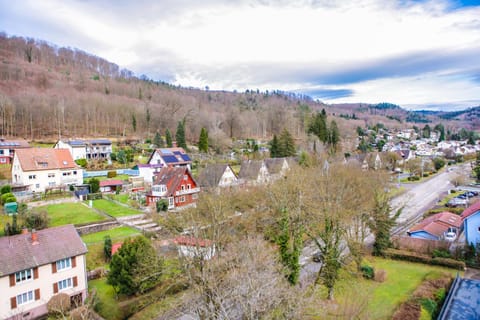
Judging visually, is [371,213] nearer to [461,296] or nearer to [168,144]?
[461,296]

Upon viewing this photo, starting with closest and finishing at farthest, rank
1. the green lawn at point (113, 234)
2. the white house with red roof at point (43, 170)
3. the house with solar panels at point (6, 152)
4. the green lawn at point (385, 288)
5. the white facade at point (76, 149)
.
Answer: the green lawn at point (385, 288) → the green lawn at point (113, 234) → the white house with red roof at point (43, 170) → the house with solar panels at point (6, 152) → the white facade at point (76, 149)

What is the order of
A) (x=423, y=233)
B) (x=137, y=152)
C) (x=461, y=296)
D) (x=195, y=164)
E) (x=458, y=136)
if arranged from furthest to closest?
(x=458, y=136), (x=137, y=152), (x=195, y=164), (x=423, y=233), (x=461, y=296)

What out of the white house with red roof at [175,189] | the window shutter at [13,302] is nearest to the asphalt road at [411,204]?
the window shutter at [13,302]

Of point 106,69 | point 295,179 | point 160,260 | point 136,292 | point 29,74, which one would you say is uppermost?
point 106,69

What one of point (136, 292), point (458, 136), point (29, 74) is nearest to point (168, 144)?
point (136, 292)

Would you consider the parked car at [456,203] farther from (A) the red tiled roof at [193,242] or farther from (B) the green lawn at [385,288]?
(A) the red tiled roof at [193,242]

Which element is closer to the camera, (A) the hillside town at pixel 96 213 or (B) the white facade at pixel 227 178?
(A) the hillside town at pixel 96 213

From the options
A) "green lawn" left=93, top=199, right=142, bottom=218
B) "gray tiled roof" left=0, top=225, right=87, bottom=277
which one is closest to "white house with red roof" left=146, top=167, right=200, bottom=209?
"green lawn" left=93, top=199, right=142, bottom=218

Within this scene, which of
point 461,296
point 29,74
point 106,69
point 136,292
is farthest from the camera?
point 106,69

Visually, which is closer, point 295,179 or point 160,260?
point 160,260
